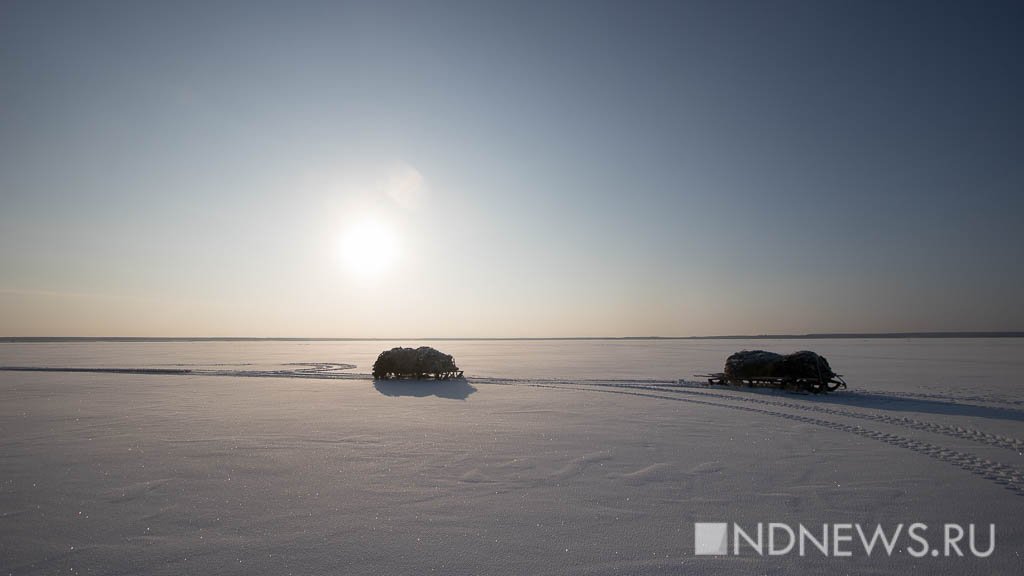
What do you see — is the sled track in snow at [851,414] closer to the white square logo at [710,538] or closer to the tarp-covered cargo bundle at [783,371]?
the tarp-covered cargo bundle at [783,371]

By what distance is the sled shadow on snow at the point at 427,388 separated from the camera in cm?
1977

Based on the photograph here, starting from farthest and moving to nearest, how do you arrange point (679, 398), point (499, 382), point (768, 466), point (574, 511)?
point (499, 382), point (679, 398), point (768, 466), point (574, 511)

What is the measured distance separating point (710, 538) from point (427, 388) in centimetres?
1835

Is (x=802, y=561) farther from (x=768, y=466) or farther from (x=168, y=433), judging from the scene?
(x=168, y=433)

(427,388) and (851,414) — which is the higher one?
Answer: (851,414)

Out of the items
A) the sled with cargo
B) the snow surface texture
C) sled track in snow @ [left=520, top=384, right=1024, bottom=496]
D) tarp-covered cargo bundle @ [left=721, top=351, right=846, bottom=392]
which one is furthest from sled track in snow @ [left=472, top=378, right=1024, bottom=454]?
tarp-covered cargo bundle @ [left=721, top=351, right=846, bottom=392]

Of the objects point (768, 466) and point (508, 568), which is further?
point (768, 466)

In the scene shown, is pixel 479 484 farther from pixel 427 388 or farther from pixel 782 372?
pixel 782 372

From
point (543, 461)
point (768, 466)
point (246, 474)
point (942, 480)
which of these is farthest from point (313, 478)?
point (942, 480)

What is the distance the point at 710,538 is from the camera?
17.9 ft

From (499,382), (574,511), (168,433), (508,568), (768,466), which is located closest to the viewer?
(508,568)

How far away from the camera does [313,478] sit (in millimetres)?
7641

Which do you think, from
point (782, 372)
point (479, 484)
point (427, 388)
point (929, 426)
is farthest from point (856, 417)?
point (427, 388)

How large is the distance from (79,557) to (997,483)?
1265cm
